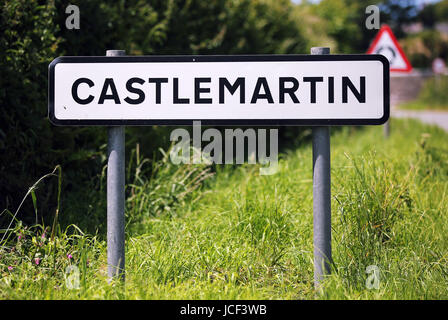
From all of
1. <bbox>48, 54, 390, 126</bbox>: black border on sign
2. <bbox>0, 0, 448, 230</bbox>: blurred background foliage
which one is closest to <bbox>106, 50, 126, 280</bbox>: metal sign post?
<bbox>48, 54, 390, 126</bbox>: black border on sign

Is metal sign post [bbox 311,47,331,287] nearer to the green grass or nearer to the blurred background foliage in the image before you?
the green grass

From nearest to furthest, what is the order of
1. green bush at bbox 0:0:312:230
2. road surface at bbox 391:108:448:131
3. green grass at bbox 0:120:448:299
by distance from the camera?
green grass at bbox 0:120:448:299
green bush at bbox 0:0:312:230
road surface at bbox 391:108:448:131

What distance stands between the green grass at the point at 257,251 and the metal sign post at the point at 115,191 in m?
0.18

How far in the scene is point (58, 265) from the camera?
9.16 feet

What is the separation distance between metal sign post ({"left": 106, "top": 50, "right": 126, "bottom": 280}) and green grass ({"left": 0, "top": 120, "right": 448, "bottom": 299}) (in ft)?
0.58

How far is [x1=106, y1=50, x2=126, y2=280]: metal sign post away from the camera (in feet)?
7.93

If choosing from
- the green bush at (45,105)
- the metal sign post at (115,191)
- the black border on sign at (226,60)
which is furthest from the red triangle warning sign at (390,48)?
the metal sign post at (115,191)

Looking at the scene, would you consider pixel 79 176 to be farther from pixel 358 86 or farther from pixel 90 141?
pixel 358 86

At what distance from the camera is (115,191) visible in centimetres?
242

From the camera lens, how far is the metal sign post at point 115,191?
2.42 meters

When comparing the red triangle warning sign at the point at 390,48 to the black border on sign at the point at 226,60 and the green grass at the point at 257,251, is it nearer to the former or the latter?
the green grass at the point at 257,251

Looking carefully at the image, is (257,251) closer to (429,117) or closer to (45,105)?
(45,105)

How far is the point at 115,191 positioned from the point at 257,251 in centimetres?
96
